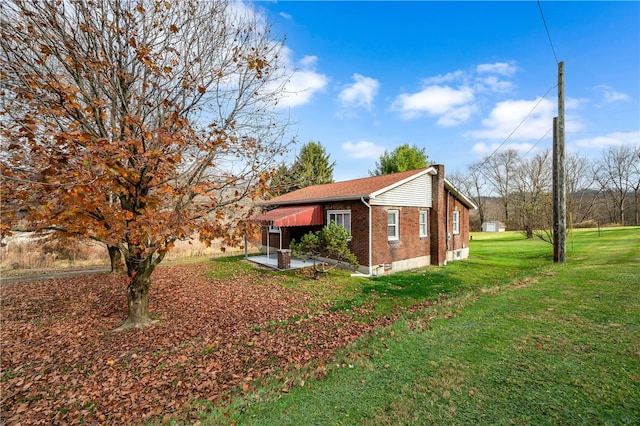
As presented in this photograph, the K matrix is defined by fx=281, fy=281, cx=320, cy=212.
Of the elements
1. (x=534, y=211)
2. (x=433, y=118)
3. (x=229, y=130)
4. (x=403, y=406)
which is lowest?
(x=403, y=406)

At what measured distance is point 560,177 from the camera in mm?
14484

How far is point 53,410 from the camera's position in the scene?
4.19 metres

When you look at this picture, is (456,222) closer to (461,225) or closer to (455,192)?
(461,225)

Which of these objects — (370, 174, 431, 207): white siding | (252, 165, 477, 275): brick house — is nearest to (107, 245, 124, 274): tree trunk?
(252, 165, 477, 275): brick house

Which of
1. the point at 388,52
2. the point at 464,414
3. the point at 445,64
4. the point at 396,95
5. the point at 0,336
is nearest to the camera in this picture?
the point at 464,414

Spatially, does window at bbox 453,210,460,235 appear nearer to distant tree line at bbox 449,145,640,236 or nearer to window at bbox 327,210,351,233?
window at bbox 327,210,351,233

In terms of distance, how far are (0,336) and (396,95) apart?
20.9 m

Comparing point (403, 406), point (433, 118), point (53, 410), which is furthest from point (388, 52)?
point (53, 410)

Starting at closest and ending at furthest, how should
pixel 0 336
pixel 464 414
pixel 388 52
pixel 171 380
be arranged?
pixel 464 414
pixel 171 380
pixel 0 336
pixel 388 52

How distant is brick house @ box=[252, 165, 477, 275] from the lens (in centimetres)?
1310

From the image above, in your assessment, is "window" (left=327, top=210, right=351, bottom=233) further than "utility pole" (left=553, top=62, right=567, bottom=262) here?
No

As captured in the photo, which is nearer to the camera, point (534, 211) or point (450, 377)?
point (450, 377)

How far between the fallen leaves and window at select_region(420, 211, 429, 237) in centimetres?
896

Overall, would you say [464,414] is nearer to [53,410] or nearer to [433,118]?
[53,410]
